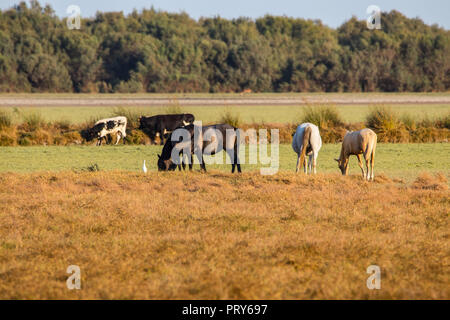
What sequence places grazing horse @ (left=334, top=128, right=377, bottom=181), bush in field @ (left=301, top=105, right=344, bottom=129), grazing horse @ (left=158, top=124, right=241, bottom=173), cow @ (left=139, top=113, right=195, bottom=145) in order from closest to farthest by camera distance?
grazing horse @ (left=334, top=128, right=377, bottom=181) < grazing horse @ (left=158, top=124, right=241, bottom=173) < cow @ (left=139, top=113, right=195, bottom=145) < bush in field @ (left=301, top=105, right=344, bottom=129)

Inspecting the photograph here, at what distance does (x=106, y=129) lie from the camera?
21797 mm

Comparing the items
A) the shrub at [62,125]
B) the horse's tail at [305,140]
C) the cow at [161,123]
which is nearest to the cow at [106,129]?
the cow at [161,123]

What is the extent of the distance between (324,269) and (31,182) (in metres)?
7.22

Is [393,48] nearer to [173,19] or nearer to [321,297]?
[173,19]

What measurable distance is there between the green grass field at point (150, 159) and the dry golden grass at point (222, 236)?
3024 millimetres

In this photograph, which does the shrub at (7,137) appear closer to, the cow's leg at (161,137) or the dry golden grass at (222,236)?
the cow's leg at (161,137)

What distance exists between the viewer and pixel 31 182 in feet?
39.6

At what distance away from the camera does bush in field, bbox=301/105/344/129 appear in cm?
2308

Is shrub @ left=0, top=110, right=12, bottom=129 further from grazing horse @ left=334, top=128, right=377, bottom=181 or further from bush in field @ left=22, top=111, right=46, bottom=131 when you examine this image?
grazing horse @ left=334, top=128, right=377, bottom=181

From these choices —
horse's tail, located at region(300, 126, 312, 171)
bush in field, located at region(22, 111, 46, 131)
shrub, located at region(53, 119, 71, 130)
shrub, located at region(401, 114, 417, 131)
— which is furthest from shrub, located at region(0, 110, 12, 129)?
shrub, located at region(401, 114, 417, 131)

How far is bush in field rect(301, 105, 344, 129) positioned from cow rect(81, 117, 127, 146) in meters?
6.67

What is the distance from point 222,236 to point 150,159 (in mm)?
9961

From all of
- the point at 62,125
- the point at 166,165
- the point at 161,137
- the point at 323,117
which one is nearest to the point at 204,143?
the point at 166,165

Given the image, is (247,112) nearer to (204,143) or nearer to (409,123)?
(409,123)
